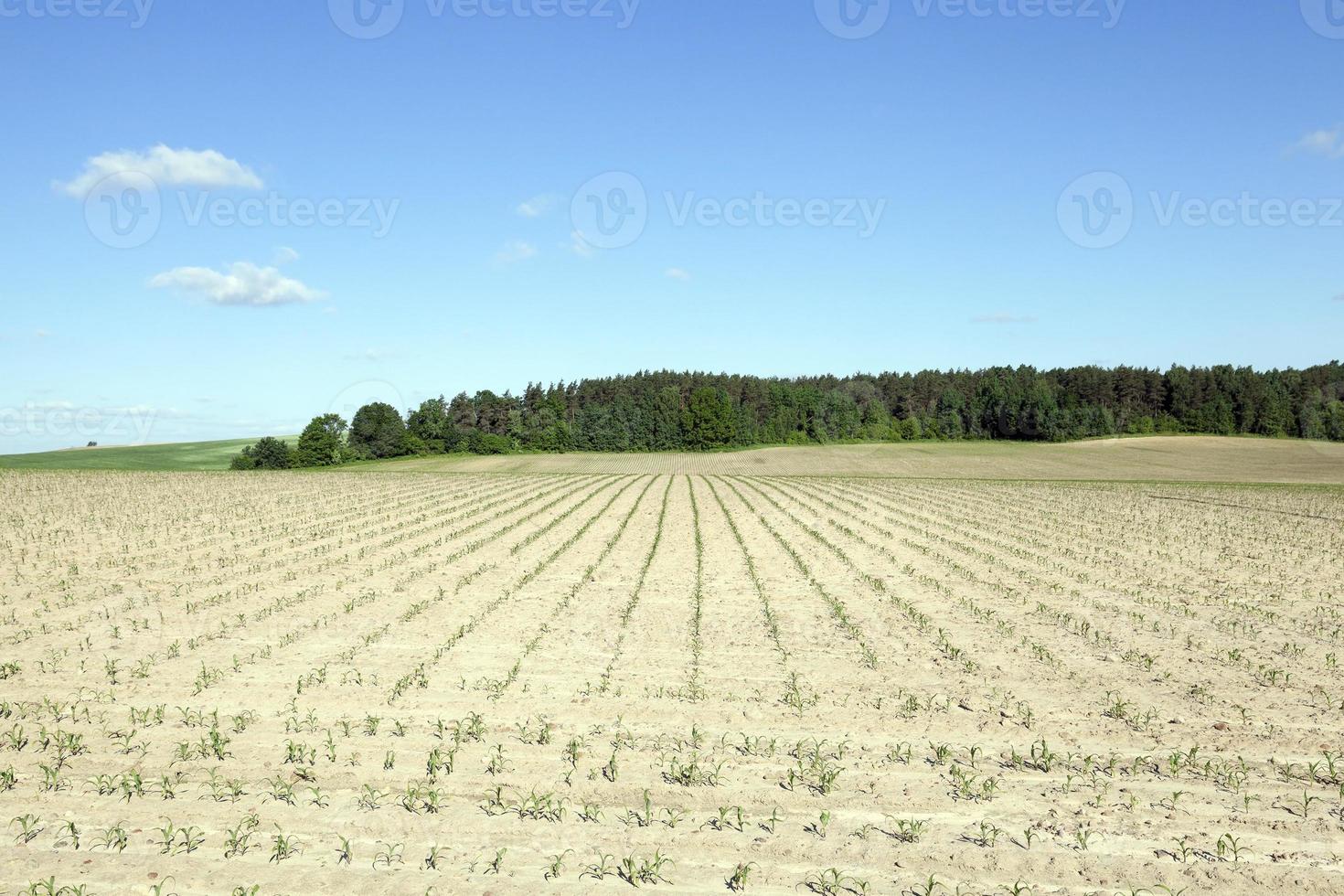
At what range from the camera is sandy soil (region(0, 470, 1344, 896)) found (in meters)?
6.68

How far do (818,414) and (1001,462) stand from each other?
58.2 m

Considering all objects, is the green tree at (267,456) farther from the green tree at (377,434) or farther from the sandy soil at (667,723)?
the sandy soil at (667,723)

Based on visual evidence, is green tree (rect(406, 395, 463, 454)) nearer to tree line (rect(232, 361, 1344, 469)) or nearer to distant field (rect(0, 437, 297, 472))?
tree line (rect(232, 361, 1344, 469))

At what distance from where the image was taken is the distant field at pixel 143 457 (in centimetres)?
8375

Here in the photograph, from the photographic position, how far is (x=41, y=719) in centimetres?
958

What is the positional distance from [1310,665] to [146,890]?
49.2 feet

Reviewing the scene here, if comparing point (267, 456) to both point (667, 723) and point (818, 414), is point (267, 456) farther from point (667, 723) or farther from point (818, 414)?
point (667, 723)

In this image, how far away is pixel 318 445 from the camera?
309ft

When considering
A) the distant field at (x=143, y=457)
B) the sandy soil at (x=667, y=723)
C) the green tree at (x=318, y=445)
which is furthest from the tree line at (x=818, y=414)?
the sandy soil at (x=667, y=723)

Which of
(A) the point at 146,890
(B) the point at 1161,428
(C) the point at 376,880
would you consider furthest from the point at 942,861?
(B) the point at 1161,428

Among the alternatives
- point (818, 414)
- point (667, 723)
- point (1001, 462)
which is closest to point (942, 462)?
point (1001, 462)

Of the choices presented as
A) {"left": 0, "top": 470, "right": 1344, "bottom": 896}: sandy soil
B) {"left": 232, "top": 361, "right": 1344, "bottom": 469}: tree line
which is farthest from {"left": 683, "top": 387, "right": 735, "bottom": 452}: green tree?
{"left": 0, "top": 470, "right": 1344, "bottom": 896}: sandy soil

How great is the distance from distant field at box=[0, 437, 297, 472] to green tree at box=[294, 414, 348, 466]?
864cm

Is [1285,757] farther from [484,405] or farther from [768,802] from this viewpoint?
[484,405]
